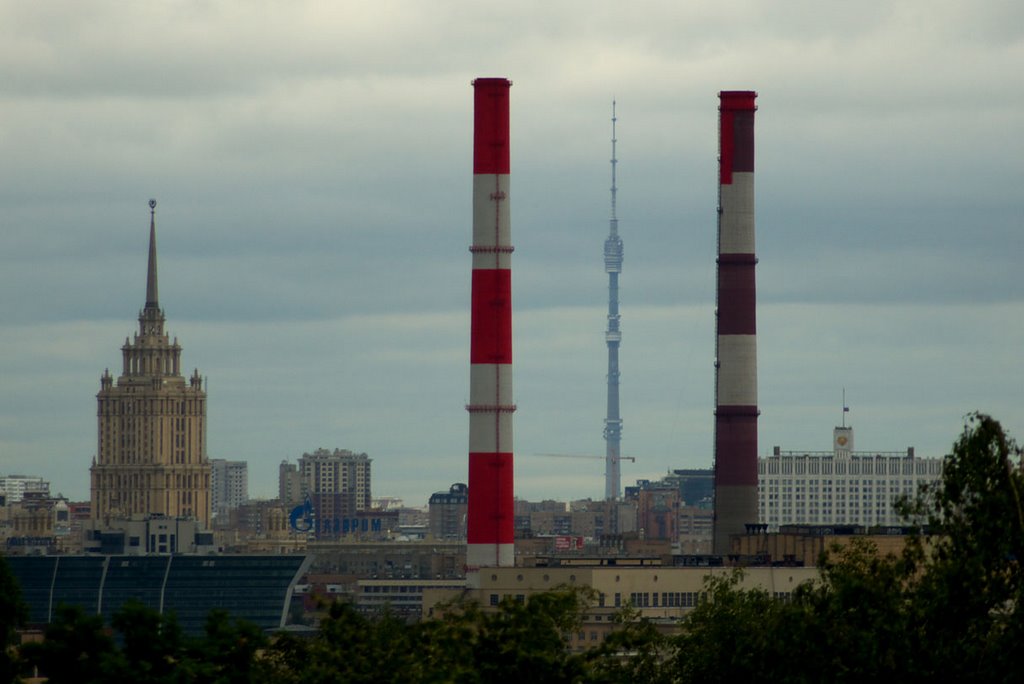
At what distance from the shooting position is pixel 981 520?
198 feet

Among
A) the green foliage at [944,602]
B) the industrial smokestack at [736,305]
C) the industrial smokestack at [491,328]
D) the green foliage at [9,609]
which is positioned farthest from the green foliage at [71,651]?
the industrial smokestack at [736,305]

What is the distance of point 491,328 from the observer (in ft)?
490

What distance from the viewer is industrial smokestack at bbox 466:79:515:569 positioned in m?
149

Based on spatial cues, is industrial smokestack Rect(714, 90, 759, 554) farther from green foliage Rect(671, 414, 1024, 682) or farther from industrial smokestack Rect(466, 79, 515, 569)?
green foliage Rect(671, 414, 1024, 682)

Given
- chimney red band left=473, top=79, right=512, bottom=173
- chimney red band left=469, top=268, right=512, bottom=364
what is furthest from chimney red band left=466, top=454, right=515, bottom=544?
chimney red band left=473, top=79, right=512, bottom=173

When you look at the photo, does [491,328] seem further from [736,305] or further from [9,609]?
[9,609]

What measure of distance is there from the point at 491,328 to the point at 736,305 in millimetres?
13869

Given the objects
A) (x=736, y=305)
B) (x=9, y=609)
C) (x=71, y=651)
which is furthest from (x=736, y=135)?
(x=71, y=651)

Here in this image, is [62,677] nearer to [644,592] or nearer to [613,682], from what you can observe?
[613,682]

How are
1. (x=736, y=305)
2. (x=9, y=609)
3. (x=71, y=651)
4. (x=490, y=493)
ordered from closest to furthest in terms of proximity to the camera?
(x=71, y=651)
(x=9, y=609)
(x=490, y=493)
(x=736, y=305)

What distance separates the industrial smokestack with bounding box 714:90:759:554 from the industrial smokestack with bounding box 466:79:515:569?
11.9m

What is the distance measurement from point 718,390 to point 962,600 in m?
93.3

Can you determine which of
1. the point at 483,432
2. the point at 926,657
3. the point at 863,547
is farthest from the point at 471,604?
the point at 483,432

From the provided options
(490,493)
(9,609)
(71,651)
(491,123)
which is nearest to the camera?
(71,651)
